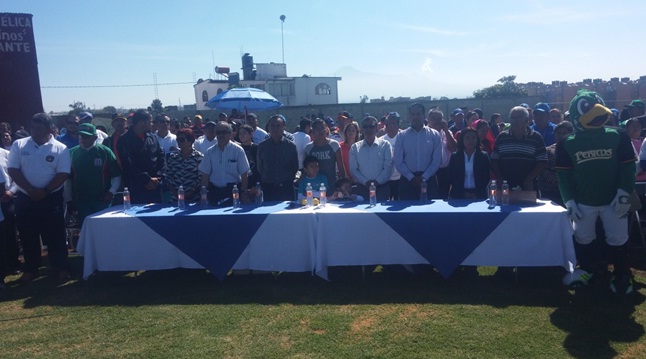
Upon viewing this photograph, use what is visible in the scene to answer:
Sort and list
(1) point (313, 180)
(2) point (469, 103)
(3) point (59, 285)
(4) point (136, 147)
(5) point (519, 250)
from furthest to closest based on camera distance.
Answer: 1. (2) point (469, 103)
2. (4) point (136, 147)
3. (1) point (313, 180)
4. (3) point (59, 285)
5. (5) point (519, 250)

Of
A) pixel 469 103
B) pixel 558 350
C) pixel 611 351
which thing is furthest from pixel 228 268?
pixel 469 103

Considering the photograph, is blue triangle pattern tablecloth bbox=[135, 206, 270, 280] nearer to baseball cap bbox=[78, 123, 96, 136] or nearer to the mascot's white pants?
baseball cap bbox=[78, 123, 96, 136]

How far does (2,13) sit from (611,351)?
9.17 m

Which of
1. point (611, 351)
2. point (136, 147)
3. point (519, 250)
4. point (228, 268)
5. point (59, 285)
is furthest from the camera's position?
point (136, 147)

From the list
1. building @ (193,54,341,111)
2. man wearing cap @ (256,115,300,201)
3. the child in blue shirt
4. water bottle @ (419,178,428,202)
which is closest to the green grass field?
water bottle @ (419,178,428,202)

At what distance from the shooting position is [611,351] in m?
3.78

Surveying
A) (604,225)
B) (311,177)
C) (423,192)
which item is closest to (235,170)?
(311,177)

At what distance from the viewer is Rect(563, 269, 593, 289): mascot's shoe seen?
16.4 ft

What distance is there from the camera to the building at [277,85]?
1363 inches

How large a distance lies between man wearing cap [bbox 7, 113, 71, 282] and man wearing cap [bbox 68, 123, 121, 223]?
339 millimetres

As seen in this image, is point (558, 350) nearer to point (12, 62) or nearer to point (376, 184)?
point (376, 184)

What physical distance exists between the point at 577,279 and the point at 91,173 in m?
5.90

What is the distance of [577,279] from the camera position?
4996mm

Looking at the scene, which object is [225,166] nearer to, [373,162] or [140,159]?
[140,159]
